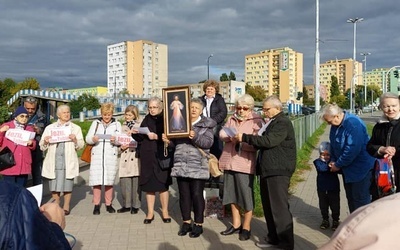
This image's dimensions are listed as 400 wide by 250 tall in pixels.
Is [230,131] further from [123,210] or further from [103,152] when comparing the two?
[123,210]

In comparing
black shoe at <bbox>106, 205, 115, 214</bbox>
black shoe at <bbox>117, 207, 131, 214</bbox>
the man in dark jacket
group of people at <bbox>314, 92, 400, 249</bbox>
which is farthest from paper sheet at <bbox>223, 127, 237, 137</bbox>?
black shoe at <bbox>106, 205, 115, 214</bbox>

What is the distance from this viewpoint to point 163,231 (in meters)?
6.00

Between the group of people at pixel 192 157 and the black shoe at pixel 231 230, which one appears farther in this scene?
the black shoe at pixel 231 230

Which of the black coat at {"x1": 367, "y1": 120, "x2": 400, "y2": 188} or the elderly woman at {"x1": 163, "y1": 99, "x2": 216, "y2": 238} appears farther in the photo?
the elderly woman at {"x1": 163, "y1": 99, "x2": 216, "y2": 238}

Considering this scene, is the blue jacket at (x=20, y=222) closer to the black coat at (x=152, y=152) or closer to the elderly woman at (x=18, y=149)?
the black coat at (x=152, y=152)

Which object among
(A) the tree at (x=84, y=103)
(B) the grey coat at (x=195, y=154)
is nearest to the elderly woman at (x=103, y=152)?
(B) the grey coat at (x=195, y=154)

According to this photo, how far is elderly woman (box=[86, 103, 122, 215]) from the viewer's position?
6.96 metres

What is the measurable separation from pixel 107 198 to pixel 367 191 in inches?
169

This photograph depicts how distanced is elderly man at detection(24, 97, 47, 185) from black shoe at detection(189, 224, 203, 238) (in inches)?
126

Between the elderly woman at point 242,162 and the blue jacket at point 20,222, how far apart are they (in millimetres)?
3742

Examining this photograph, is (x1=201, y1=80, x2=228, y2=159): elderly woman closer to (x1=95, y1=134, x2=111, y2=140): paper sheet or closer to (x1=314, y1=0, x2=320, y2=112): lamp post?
(x1=95, y1=134, x2=111, y2=140): paper sheet

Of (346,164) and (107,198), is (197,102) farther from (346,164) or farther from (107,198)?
(107,198)

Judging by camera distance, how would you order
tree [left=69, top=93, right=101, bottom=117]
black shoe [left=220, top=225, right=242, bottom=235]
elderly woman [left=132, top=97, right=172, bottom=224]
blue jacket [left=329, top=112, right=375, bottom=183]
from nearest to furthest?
1. blue jacket [left=329, top=112, right=375, bottom=183]
2. black shoe [left=220, top=225, right=242, bottom=235]
3. elderly woman [left=132, top=97, right=172, bottom=224]
4. tree [left=69, top=93, right=101, bottom=117]

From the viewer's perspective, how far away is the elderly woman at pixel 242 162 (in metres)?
5.40
